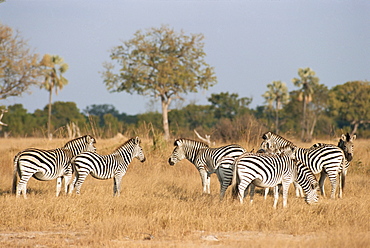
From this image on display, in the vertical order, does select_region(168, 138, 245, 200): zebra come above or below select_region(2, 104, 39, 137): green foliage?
below

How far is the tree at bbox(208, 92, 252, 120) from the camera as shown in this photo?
5964 cm

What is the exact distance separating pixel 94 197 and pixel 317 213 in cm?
497

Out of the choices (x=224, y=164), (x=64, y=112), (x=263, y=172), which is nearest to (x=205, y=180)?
(x=224, y=164)

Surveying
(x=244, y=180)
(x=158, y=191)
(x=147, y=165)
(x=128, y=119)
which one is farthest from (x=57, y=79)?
(x=244, y=180)

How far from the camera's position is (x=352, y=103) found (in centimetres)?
5831

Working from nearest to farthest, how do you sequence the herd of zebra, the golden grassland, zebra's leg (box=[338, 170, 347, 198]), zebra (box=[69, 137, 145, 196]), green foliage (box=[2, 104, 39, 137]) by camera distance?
the golden grassland
the herd of zebra
zebra (box=[69, 137, 145, 196])
zebra's leg (box=[338, 170, 347, 198])
green foliage (box=[2, 104, 39, 137])

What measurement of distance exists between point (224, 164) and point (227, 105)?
50005 millimetres

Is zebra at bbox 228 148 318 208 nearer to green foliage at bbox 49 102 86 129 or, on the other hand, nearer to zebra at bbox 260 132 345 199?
zebra at bbox 260 132 345 199

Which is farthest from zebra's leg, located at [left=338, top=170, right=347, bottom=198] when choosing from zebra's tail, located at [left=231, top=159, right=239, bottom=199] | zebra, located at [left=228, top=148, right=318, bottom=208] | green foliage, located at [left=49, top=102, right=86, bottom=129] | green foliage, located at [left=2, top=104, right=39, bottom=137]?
green foliage, located at [left=49, top=102, right=86, bottom=129]

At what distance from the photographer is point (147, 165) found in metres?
17.4

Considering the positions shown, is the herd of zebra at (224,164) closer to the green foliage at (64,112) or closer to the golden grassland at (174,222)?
the golden grassland at (174,222)

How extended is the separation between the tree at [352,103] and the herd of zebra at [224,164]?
154 ft

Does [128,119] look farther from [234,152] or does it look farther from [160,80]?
[234,152]

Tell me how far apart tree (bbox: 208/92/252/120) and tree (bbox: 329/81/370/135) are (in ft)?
36.0
